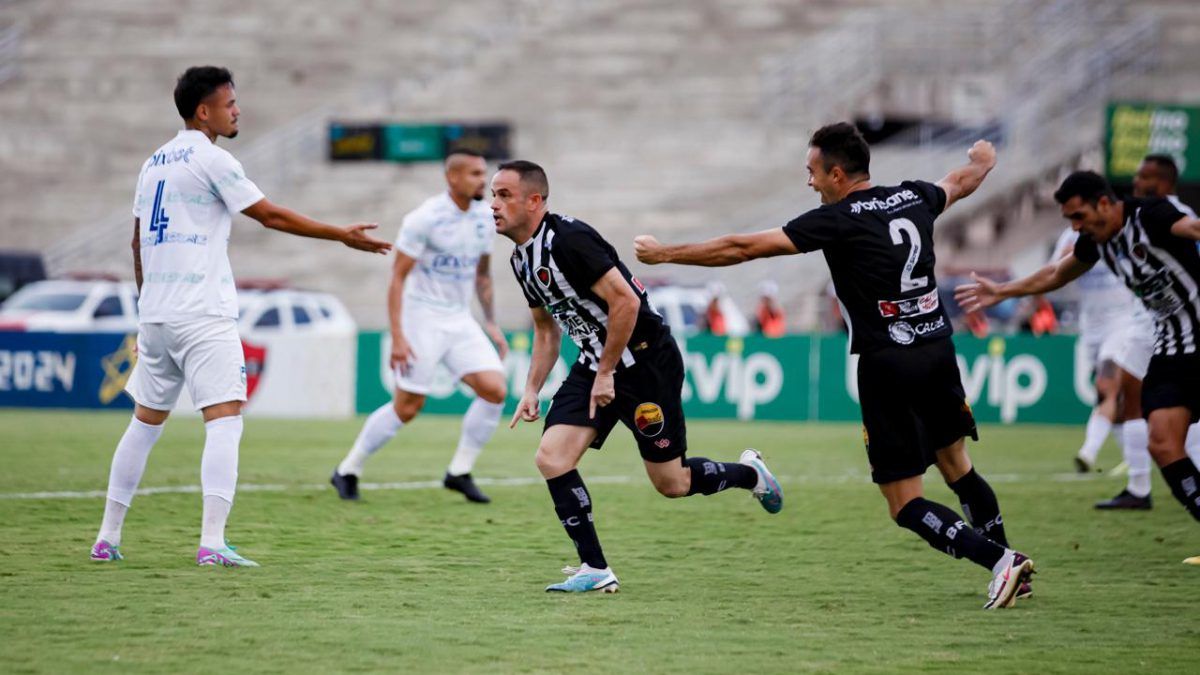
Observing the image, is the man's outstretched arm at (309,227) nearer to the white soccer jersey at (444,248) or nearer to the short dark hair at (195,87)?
the short dark hair at (195,87)

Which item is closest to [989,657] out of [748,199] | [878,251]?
[878,251]

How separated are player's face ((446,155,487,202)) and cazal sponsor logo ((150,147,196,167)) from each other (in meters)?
3.86

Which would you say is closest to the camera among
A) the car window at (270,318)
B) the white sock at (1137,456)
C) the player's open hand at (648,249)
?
the player's open hand at (648,249)

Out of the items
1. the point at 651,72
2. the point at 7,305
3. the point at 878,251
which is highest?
the point at 651,72

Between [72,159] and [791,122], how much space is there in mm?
16910

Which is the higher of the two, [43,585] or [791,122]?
[791,122]

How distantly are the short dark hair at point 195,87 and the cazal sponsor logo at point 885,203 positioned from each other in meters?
3.28

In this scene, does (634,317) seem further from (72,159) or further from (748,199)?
(72,159)

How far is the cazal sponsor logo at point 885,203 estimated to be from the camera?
309 inches

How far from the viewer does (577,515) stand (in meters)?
8.30

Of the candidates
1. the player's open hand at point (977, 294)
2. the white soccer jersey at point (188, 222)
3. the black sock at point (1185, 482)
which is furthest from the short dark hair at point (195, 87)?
the black sock at point (1185, 482)

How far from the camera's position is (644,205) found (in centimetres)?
3809

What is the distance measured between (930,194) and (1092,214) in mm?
1374

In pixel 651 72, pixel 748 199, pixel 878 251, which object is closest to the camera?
pixel 878 251
